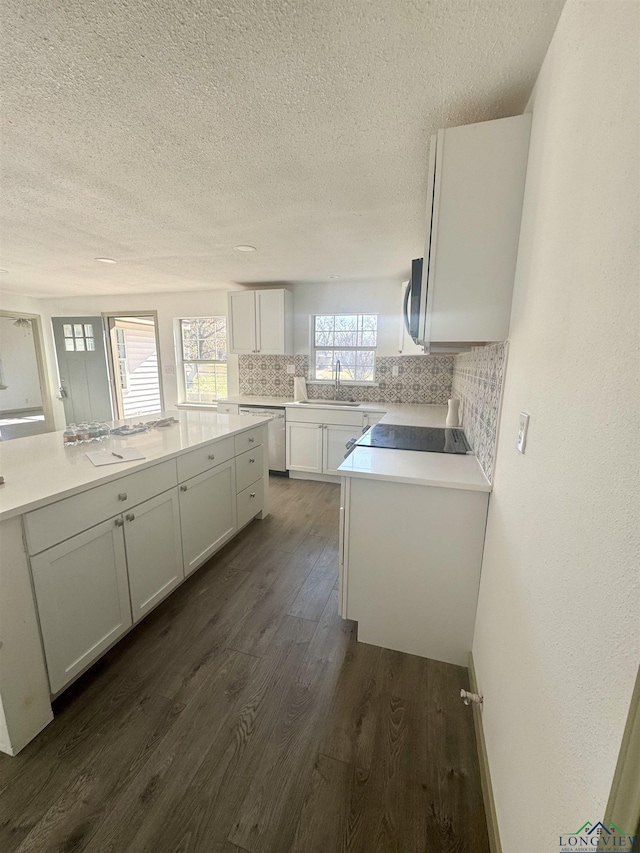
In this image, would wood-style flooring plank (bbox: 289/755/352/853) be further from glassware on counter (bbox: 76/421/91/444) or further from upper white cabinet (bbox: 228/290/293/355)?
upper white cabinet (bbox: 228/290/293/355)

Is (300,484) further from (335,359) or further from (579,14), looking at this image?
(579,14)

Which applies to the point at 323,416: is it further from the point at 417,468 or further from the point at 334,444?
the point at 417,468

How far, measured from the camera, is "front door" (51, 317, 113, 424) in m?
5.20

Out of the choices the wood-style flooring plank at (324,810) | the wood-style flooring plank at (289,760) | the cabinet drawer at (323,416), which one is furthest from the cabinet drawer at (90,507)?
the cabinet drawer at (323,416)

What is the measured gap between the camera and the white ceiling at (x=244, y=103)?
89 centimetres

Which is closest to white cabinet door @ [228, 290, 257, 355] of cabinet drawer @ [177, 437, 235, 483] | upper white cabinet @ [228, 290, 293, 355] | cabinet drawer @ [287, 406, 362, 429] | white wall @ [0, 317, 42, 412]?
upper white cabinet @ [228, 290, 293, 355]

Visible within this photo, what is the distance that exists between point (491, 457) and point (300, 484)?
273cm

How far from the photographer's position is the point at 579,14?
0.76m

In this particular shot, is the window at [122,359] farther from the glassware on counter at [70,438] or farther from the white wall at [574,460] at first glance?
the white wall at [574,460]

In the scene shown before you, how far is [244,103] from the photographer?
1.19 metres

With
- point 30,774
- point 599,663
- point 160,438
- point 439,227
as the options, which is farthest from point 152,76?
point 30,774

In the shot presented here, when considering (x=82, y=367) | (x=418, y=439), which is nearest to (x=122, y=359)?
(x=82, y=367)

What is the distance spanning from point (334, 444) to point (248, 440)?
1.33 m

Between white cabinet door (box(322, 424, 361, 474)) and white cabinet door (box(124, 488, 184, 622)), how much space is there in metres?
2.04
